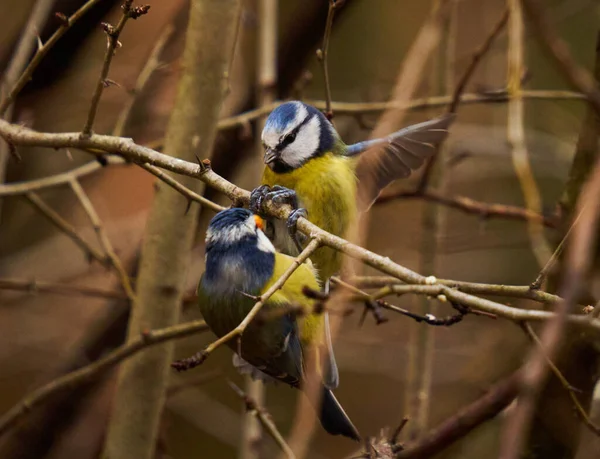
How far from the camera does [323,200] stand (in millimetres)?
2475

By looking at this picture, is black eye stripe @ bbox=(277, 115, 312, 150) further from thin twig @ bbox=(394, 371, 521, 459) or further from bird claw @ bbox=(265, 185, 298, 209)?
thin twig @ bbox=(394, 371, 521, 459)

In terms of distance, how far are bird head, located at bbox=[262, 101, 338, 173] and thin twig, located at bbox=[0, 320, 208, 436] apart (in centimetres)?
56

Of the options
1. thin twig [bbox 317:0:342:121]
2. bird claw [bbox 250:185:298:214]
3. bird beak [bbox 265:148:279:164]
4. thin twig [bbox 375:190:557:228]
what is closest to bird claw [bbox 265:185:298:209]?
bird claw [bbox 250:185:298:214]

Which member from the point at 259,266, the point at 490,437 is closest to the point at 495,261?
the point at 490,437

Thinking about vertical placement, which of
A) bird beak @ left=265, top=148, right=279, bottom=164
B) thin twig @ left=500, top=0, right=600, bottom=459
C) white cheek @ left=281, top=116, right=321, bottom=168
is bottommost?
thin twig @ left=500, top=0, right=600, bottom=459

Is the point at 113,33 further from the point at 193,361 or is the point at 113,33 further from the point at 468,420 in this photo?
the point at 468,420

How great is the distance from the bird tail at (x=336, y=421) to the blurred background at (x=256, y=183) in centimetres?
61

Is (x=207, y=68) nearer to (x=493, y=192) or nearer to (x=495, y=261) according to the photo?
(x=495, y=261)

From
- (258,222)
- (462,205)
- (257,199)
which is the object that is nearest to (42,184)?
(258,222)

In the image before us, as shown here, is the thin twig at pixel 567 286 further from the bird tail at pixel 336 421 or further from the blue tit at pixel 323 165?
the blue tit at pixel 323 165

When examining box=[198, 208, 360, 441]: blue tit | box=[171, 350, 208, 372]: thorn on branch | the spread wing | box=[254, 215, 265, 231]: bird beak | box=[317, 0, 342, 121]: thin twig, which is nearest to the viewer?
box=[171, 350, 208, 372]: thorn on branch

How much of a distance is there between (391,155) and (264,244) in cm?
61

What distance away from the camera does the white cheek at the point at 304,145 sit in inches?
99.0

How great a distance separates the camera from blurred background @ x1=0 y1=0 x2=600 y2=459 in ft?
10.4
